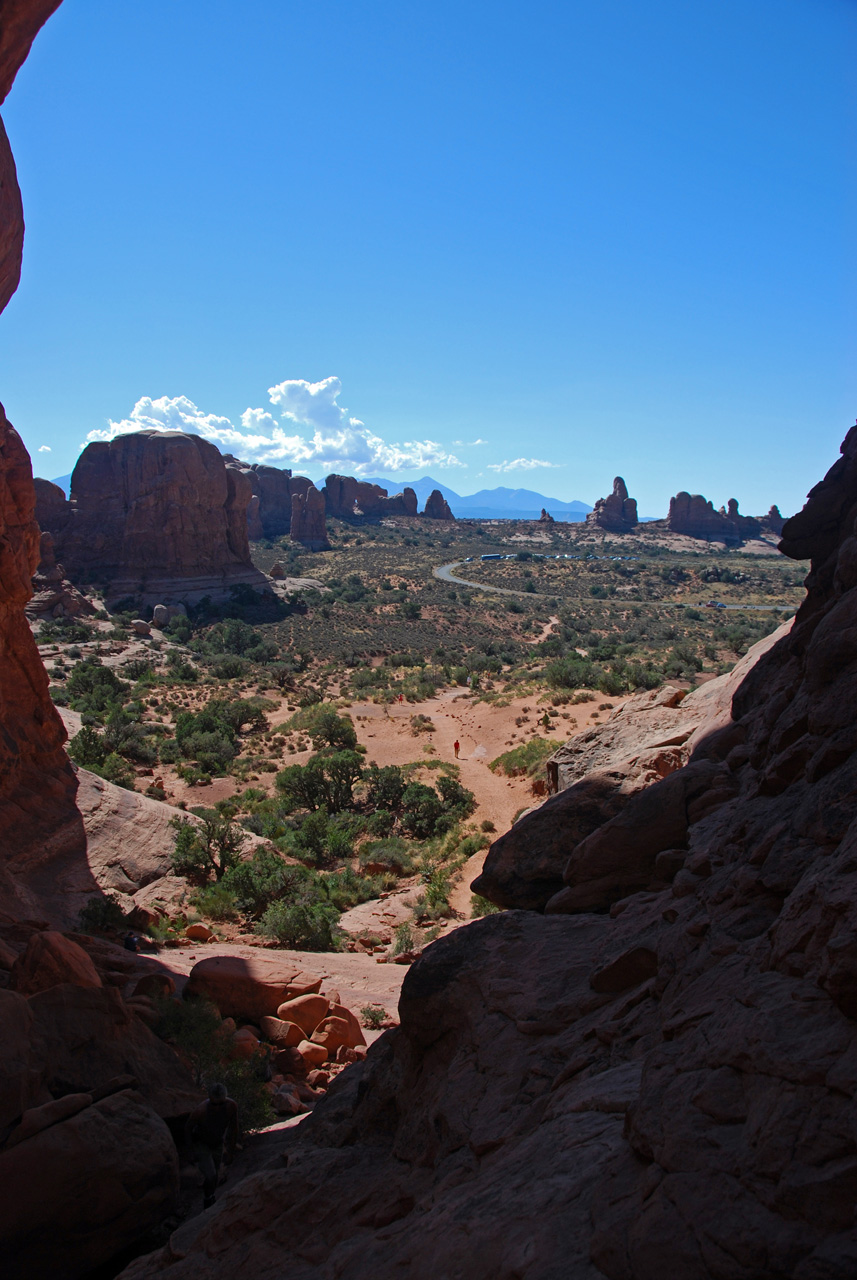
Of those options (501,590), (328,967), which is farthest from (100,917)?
(501,590)

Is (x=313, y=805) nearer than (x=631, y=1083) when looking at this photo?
No

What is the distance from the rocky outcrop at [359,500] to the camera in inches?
4620

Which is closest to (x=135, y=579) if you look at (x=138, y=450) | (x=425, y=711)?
(x=138, y=450)

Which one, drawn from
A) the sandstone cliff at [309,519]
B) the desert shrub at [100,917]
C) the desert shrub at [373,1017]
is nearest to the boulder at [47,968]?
the desert shrub at [373,1017]

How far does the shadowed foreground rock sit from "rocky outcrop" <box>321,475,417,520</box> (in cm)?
11148

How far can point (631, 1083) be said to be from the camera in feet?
13.1

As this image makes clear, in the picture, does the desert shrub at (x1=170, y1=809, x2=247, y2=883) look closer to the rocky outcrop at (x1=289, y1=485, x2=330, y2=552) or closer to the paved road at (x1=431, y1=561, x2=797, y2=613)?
the paved road at (x1=431, y1=561, x2=797, y2=613)

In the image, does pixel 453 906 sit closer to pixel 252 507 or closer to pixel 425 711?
pixel 425 711

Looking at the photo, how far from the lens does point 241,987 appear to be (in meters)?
9.47

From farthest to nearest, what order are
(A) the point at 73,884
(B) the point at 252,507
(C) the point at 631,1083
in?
(B) the point at 252,507, (A) the point at 73,884, (C) the point at 631,1083

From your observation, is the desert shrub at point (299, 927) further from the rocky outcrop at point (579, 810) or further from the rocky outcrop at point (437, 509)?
the rocky outcrop at point (437, 509)

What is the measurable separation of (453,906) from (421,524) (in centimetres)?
10664

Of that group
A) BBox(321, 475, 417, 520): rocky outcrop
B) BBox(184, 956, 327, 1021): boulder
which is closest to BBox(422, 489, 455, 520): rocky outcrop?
BBox(321, 475, 417, 520): rocky outcrop

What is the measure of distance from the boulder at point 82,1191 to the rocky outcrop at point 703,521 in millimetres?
115615
